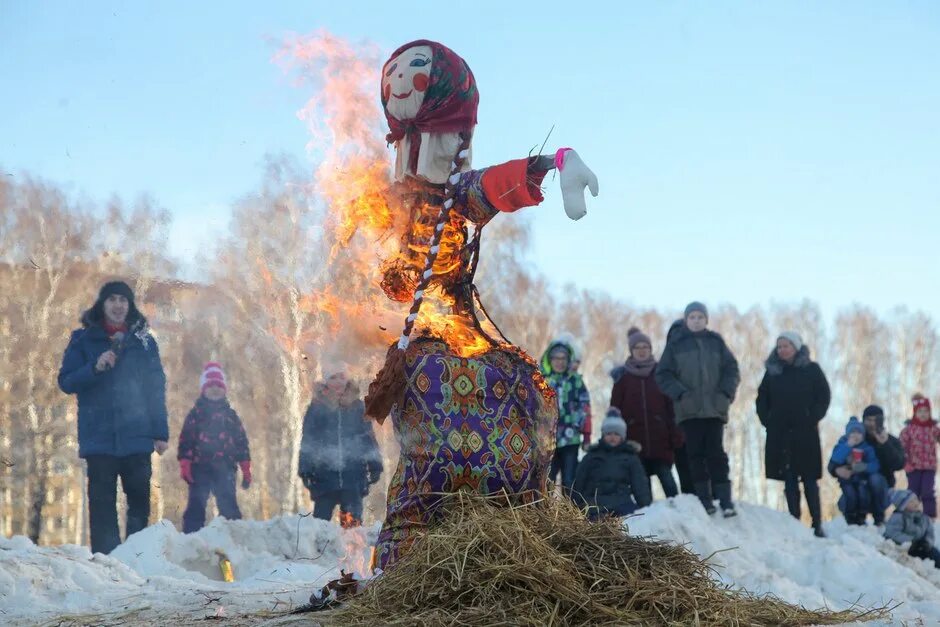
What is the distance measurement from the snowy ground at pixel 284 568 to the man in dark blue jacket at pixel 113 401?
1.11 ft

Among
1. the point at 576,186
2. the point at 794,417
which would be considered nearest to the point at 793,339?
the point at 794,417

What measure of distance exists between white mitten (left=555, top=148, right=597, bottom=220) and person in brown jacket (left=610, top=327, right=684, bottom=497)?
5.16 meters

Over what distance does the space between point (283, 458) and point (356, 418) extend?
3962 millimetres

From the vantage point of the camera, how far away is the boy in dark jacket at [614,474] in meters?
8.25

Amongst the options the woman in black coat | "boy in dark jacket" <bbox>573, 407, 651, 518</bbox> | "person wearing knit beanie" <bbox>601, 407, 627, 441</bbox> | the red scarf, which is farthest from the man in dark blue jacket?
→ the woman in black coat

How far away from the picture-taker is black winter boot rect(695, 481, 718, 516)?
8664 mm

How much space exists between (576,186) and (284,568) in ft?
11.5

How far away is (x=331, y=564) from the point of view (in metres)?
7.38

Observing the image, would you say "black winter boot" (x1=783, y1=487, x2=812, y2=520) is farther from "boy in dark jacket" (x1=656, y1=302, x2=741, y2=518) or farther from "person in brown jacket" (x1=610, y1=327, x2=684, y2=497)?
"person in brown jacket" (x1=610, y1=327, x2=684, y2=497)

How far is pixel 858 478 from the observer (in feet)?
36.4

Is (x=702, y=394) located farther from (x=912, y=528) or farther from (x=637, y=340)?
(x=912, y=528)

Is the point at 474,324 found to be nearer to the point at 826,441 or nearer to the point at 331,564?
the point at 331,564

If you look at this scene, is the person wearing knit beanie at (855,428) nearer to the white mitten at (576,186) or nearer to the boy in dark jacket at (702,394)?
the boy in dark jacket at (702,394)

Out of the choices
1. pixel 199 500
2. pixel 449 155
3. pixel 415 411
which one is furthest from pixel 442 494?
pixel 199 500
